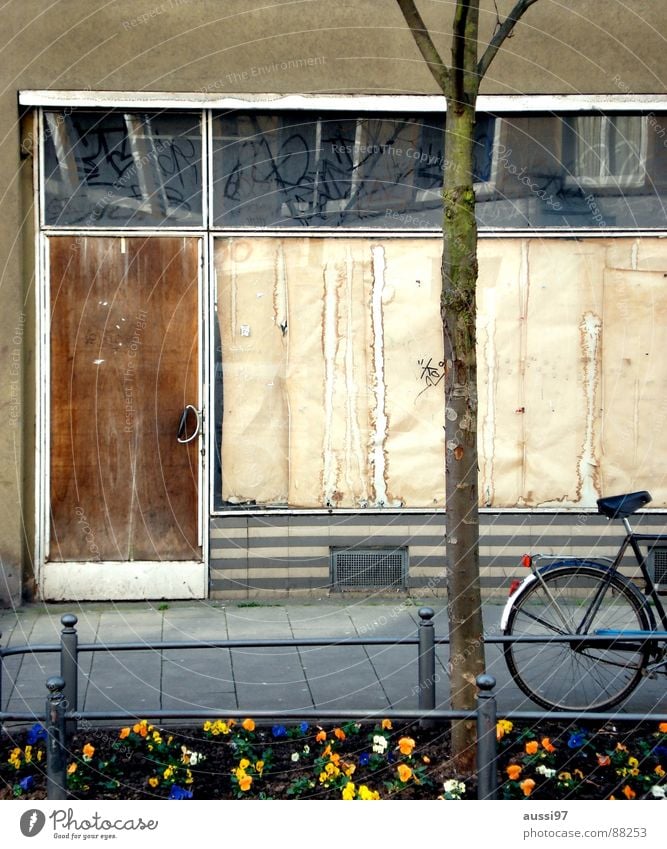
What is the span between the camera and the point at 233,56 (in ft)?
28.6

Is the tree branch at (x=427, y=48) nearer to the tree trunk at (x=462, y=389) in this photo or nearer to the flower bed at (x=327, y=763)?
the tree trunk at (x=462, y=389)

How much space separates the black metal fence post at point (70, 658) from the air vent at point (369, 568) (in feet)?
12.2

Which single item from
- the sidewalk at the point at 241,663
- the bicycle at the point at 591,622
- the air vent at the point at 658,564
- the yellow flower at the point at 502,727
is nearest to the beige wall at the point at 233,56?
the sidewalk at the point at 241,663

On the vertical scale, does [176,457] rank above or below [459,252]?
below

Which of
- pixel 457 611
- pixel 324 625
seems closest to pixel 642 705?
pixel 457 611

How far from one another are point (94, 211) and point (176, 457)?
6.48 feet

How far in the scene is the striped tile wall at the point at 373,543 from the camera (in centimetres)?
898

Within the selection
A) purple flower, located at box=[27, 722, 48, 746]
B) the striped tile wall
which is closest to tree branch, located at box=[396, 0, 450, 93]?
purple flower, located at box=[27, 722, 48, 746]

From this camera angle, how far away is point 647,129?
9.02 meters

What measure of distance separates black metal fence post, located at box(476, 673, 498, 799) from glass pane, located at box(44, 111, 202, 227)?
5.35 meters

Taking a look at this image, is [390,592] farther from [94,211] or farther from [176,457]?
[94,211]

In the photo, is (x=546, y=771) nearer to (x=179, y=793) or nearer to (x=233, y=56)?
(x=179, y=793)

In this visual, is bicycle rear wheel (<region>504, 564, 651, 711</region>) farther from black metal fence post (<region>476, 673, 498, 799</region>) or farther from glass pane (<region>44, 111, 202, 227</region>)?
glass pane (<region>44, 111, 202, 227</region>)

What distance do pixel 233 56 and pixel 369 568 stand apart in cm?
405
